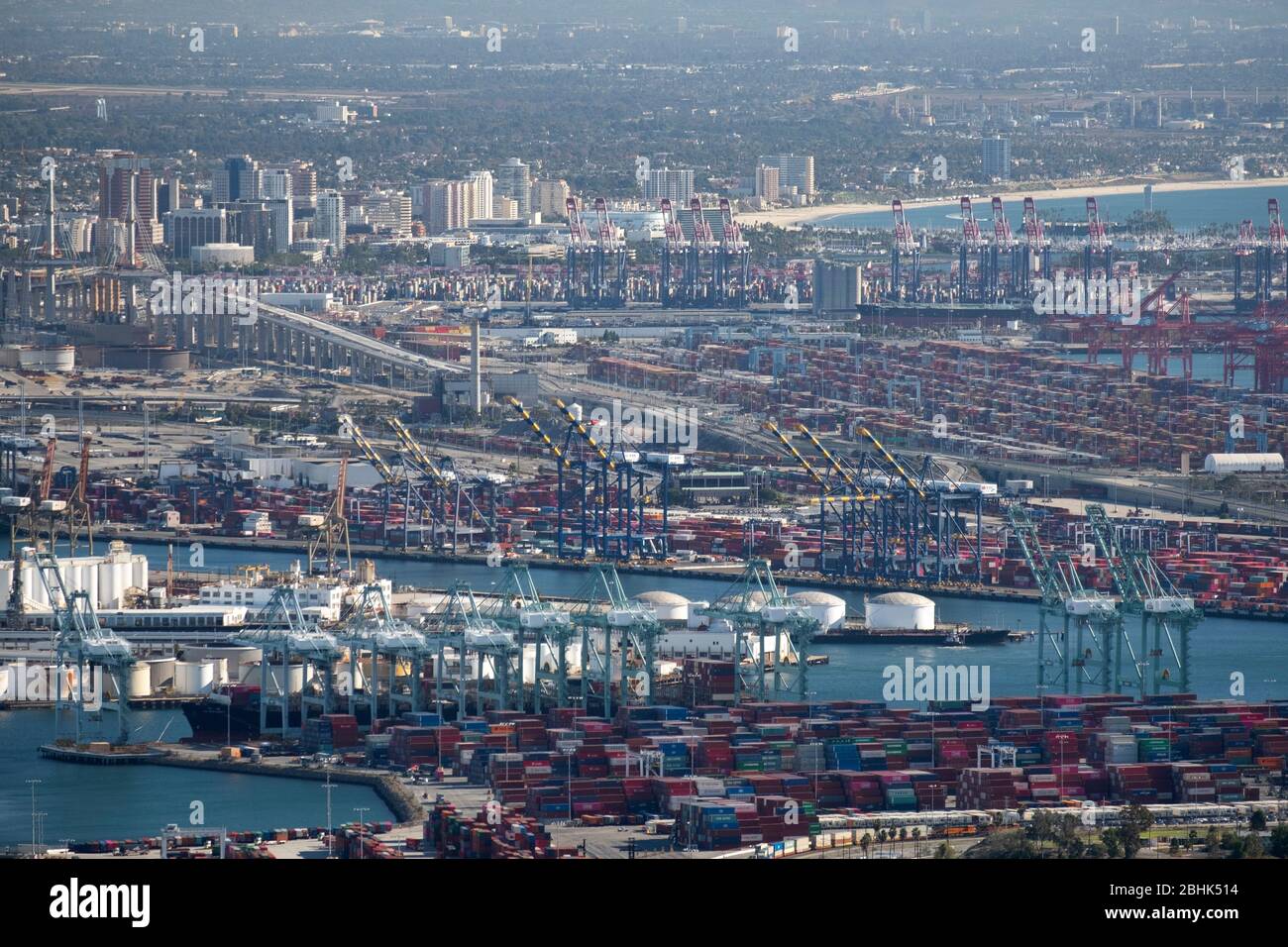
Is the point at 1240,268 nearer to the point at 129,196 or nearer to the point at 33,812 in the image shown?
A: the point at 129,196

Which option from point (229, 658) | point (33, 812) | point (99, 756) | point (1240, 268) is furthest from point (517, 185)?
point (33, 812)

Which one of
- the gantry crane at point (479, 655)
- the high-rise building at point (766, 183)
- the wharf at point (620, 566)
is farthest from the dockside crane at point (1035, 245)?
the gantry crane at point (479, 655)

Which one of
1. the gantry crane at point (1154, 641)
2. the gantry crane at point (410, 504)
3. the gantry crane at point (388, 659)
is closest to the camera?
the gantry crane at point (388, 659)

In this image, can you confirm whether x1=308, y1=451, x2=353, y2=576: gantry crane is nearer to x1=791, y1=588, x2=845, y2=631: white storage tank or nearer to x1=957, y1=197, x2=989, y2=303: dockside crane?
x1=791, y1=588, x2=845, y2=631: white storage tank

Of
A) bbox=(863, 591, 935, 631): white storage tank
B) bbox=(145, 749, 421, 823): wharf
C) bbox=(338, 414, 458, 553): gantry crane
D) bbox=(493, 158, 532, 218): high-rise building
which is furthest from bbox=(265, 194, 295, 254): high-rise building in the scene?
bbox=(145, 749, 421, 823): wharf

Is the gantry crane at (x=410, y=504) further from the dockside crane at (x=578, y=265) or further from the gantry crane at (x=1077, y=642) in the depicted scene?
the dockside crane at (x=578, y=265)

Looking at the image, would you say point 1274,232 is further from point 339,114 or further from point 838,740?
point 838,740
